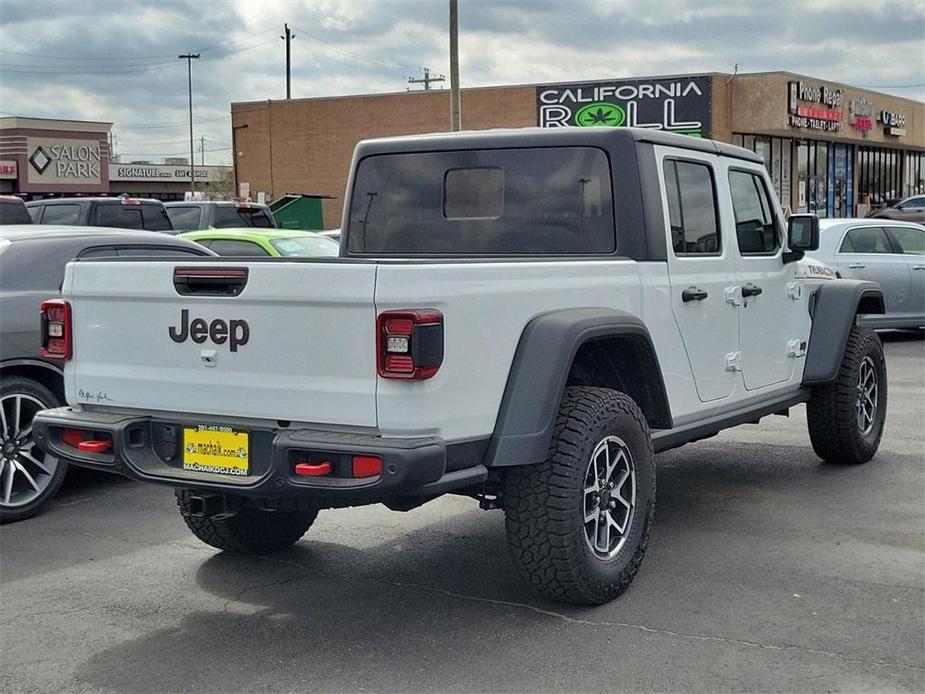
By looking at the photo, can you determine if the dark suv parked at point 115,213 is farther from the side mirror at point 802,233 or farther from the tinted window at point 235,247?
the side mirror at point 802,233

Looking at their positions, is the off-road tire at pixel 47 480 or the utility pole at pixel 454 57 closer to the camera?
the off-road tire at pixel 47 480

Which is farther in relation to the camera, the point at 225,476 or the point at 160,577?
the point at 160,577

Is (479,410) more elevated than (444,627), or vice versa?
(479,410)

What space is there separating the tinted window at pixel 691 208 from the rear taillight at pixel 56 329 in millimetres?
2807

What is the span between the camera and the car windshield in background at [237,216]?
17953 millimetres

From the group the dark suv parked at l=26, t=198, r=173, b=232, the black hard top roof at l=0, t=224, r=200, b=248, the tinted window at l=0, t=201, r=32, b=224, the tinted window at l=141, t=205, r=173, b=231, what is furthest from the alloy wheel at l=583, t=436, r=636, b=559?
the tinted window at l=141, t=205, r=173, b=231

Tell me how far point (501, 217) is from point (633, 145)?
0.74 meters

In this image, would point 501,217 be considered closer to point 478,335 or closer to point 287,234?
point 478,335

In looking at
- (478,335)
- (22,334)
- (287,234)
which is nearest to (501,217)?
(478,335)

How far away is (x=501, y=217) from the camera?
582cm

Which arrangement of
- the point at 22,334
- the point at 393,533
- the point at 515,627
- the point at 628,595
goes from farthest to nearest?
1. the point at 22,334
2. the point at 393,533
3. the point at 628,595
4. the point at 515,627

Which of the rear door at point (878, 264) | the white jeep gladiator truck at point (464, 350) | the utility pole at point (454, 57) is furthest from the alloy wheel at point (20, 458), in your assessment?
the utility pole at point (454, 57)

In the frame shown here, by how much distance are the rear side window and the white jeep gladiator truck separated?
0.4 inches

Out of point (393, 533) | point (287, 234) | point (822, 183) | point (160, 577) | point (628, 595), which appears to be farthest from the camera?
point (822, 183)
